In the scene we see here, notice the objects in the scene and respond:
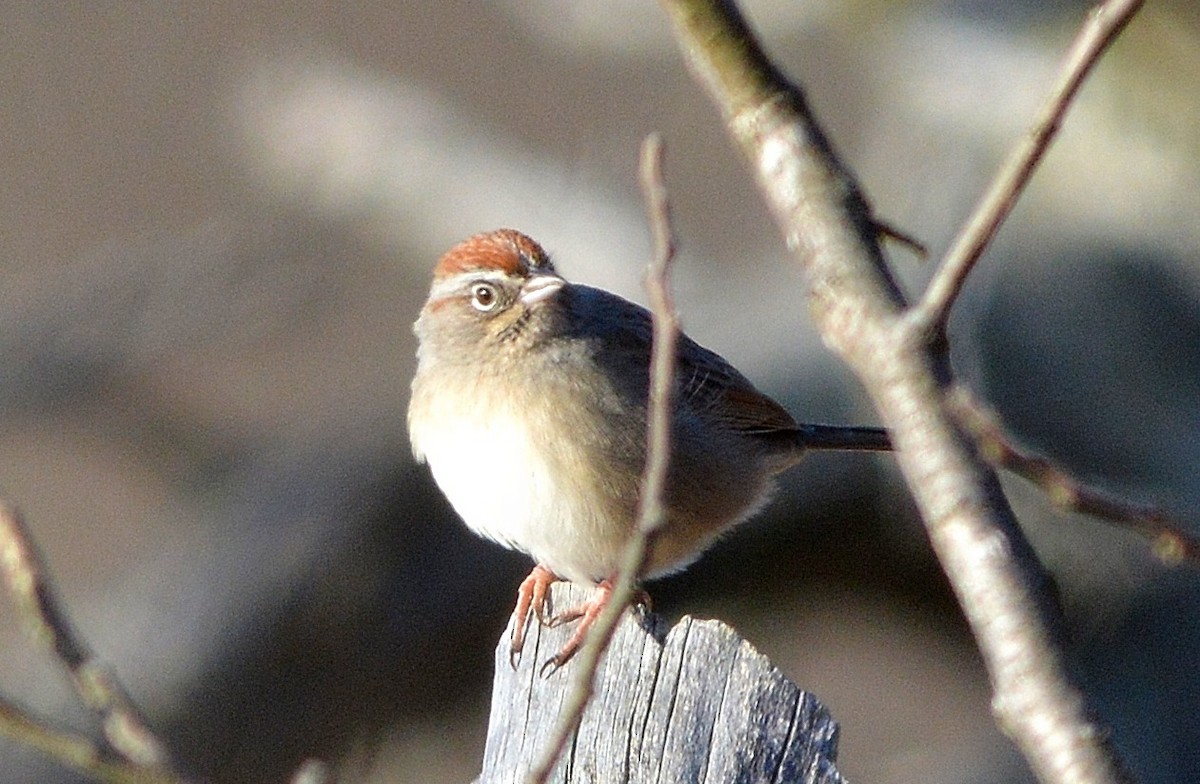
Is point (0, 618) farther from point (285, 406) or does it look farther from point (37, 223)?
point (37, 223)

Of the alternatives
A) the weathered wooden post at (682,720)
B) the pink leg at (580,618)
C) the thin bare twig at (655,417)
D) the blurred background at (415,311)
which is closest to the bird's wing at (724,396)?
the blurred background at (415,311)

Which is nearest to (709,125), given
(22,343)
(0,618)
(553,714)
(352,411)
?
(352,411)

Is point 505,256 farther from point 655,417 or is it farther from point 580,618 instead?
point 655,417

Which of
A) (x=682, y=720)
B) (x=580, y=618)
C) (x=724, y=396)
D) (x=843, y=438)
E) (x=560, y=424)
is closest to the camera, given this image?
(x=682, y=720)

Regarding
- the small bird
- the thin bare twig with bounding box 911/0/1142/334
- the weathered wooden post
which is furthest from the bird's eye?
the thin bare twig with bounding box 911/0/1142/334

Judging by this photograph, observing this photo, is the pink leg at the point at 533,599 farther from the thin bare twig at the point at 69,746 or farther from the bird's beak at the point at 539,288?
the thin bare twig at the point at 69,746

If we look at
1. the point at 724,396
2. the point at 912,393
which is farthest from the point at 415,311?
the point at 912,393
